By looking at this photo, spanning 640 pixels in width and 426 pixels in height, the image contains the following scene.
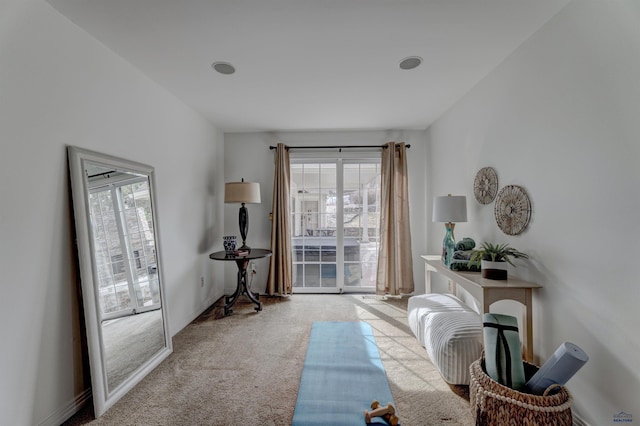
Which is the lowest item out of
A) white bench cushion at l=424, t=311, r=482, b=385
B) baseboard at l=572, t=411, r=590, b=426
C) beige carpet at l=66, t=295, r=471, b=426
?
beige carpet at l=66, t=295, r=471, b=426

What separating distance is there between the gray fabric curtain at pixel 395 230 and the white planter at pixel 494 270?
5.91ft

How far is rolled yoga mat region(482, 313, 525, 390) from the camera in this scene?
1480mm

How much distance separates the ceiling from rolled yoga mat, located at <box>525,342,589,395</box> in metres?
1.90

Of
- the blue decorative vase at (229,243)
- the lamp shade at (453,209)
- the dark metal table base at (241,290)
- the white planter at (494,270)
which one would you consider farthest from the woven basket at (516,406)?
the blue decorative vase at (229,243)

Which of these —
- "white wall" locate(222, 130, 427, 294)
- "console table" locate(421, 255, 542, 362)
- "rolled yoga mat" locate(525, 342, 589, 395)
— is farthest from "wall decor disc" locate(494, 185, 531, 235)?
"white wall" locate(222, 130, 427, 294)

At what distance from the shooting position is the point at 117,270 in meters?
1.92

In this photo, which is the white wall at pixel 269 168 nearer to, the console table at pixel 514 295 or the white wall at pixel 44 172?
the white wall at pixel 44 172

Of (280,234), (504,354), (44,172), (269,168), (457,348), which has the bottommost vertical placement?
(457,348)

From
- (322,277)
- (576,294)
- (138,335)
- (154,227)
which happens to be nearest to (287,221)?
(322,277)

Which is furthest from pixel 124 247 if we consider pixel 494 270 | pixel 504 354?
pixel 494 270

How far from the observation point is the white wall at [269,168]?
12.8 feet

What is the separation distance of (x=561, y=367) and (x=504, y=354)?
239mm

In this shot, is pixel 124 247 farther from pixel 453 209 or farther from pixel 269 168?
pixel 453 209

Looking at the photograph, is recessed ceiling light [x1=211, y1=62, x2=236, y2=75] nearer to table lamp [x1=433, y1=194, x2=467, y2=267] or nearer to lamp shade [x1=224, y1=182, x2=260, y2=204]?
lamp shade [x1=224, y1=182, x2=260, y2=204]
